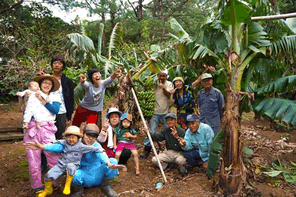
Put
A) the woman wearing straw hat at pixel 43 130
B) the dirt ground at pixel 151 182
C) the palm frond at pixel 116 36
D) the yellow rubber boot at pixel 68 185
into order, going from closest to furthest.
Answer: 1. the yellow rubber boot at pixel 68 185
2. the woman wearing straw hat at pixel 43 130
3. the dirt ground at pixel 151 182
4. the palm frond at pixel 116 36

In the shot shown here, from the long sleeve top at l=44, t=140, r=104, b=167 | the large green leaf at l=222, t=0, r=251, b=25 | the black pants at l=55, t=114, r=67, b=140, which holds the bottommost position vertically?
the long sleeve top at l=44, t=140, r=104, b=167

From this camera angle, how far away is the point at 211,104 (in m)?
4.01

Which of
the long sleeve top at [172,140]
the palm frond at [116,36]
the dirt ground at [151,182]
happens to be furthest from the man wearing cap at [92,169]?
the palm frond at [116,36]

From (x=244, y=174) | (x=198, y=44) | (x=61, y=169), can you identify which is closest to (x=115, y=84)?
(x=198, y=44)

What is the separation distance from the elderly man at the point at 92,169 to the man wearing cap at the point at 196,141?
4.08 feet

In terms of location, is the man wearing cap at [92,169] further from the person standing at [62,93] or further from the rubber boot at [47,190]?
the person standing at [62,93]

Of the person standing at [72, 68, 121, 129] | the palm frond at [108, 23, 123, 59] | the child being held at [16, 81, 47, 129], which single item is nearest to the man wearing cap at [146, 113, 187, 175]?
the person standing at [72, 68, 121, 129]

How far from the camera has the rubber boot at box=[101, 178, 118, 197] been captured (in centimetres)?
312

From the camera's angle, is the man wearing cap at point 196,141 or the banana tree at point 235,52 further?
the man wearing cap at point 196,141

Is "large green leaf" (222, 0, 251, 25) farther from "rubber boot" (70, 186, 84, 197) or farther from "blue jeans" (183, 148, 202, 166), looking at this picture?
"rubber boot" (70, 186, 84, 197)

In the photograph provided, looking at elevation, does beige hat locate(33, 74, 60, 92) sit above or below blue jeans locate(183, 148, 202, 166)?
above

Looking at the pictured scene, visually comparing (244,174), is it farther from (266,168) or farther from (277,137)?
(277,137)

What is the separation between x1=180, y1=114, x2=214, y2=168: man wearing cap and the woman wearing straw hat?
1893mm

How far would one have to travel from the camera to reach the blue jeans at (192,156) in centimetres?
381
